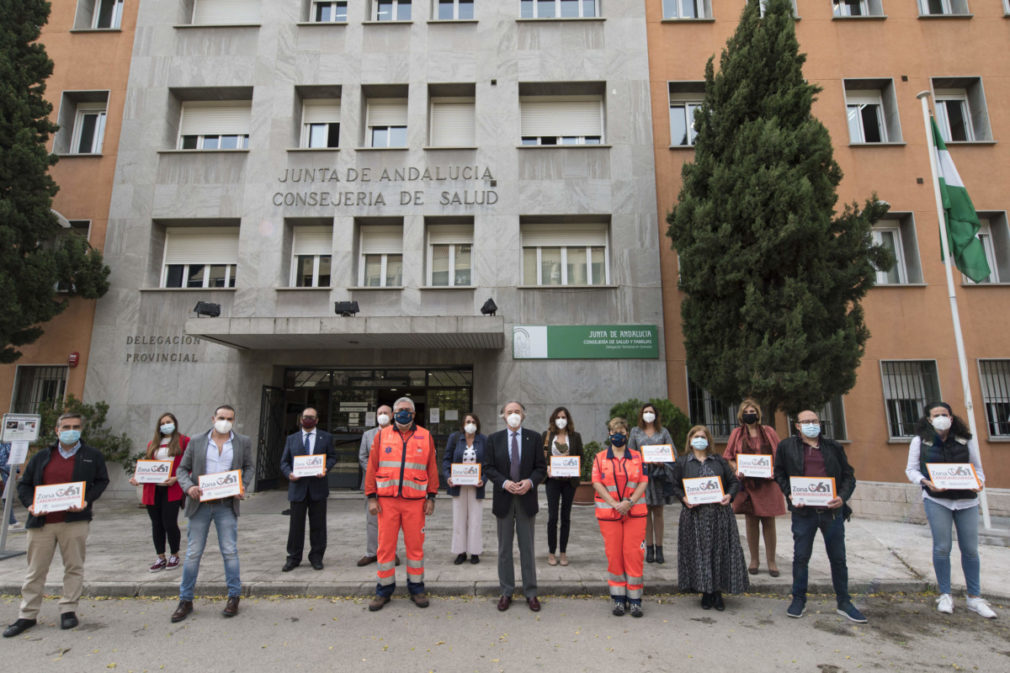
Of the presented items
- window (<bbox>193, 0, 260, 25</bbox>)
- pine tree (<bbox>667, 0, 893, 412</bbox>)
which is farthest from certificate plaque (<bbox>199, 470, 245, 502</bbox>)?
window (<bbox>193, 0, 260, 25</bbox>)

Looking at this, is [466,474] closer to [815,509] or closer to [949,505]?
[815,509]

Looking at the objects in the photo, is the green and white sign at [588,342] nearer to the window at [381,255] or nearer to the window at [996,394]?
the window at [381,255]

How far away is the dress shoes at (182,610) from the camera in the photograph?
16.3ft

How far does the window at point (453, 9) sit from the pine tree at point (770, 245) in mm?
7675

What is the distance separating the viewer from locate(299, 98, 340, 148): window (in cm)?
1451

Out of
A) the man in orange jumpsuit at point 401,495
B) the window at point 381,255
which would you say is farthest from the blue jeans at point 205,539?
the window at point 381,255

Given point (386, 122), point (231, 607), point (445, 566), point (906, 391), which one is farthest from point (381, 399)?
point (906, 391)

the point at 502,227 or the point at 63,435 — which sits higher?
the point at 502,227

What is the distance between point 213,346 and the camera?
508 inches

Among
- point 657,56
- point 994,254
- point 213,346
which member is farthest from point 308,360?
point 994,254

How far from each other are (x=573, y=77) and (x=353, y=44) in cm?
617

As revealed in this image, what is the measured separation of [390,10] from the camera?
49.3 feet

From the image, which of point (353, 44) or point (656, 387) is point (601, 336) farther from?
point (353, 44)

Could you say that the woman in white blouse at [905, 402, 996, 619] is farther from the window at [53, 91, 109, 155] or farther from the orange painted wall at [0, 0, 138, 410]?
the window at [53, 91, 109, 155]
